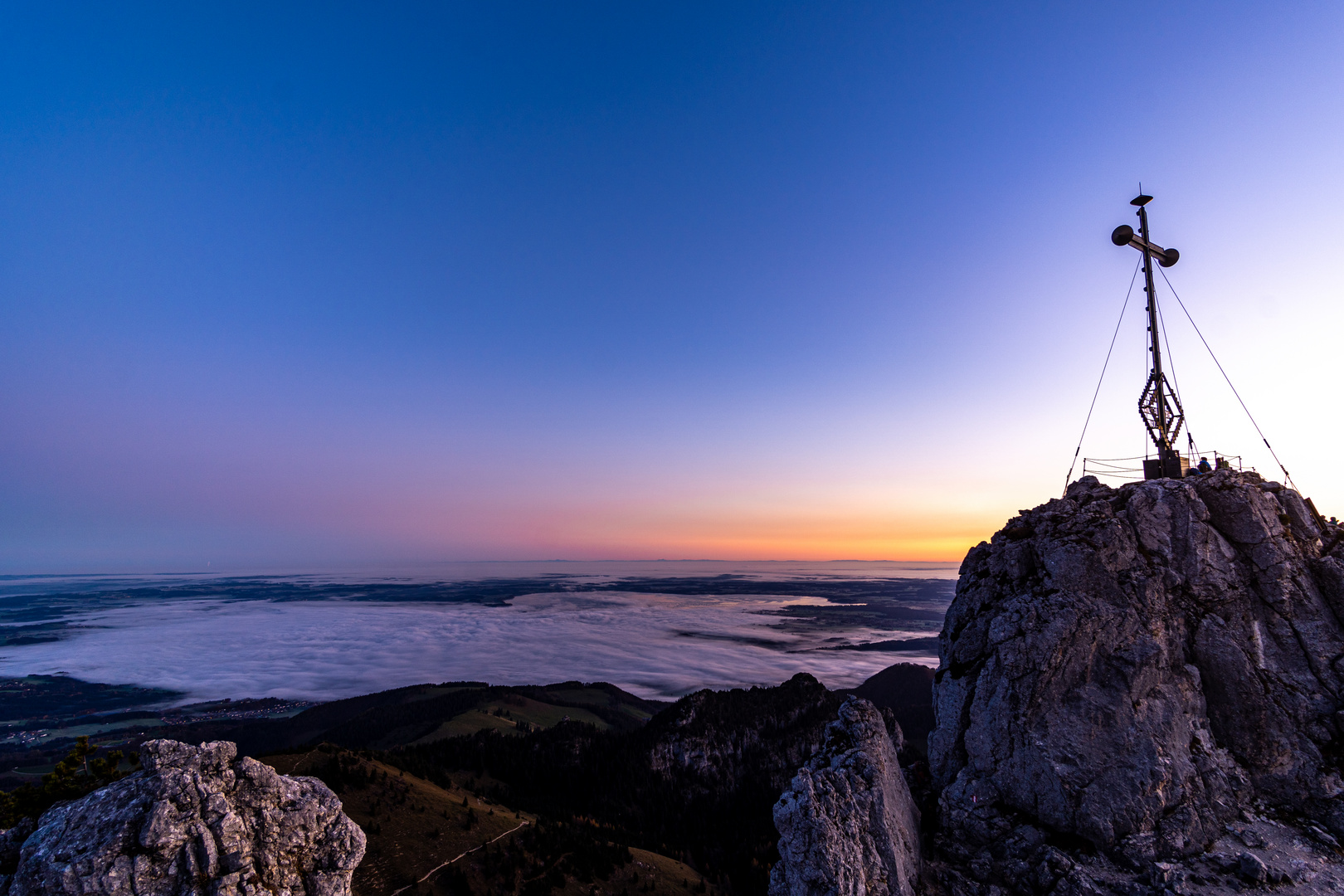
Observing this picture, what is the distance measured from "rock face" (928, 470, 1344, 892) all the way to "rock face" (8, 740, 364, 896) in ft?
75.7

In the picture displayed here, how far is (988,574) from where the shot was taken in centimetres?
2519

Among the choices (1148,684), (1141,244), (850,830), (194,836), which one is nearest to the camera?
(194,836)

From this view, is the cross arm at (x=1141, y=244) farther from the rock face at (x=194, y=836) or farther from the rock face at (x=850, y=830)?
the rock face at (x=194, y=836)

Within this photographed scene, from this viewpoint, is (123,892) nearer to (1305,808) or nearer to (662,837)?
(1305,808)

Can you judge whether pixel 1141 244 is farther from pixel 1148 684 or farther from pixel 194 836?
pixel 194 836

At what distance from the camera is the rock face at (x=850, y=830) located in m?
19.5

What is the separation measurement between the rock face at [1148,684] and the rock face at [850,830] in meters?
2.11

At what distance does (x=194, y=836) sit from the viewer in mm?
16484

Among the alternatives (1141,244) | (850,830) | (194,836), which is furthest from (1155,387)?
(194,836)

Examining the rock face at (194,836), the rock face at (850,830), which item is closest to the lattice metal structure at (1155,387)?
the rock face at (850,830)

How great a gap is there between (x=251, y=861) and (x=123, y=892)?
2873 millimetres

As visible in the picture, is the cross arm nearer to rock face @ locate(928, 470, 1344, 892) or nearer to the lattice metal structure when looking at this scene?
the lattice metal structure

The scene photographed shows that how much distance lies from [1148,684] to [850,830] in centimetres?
1227

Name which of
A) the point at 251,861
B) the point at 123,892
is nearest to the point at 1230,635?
the point at 251,861
